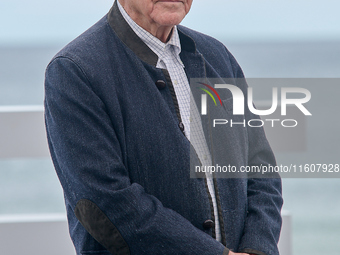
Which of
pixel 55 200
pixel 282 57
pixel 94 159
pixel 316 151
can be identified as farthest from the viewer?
pixel 282 57

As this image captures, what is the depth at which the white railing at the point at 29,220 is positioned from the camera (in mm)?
1594

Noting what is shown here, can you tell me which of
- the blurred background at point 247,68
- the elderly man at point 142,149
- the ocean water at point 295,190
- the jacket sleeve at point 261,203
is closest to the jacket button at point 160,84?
the elderly man at point 142,149

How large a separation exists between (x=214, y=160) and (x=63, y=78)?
40 cm

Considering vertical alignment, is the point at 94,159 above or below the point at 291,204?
above

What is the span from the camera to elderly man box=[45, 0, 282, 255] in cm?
100

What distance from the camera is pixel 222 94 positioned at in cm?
126

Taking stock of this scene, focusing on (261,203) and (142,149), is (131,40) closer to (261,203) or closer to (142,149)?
(142,149)

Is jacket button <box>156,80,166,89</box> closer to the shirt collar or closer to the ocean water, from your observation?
the shirt collar

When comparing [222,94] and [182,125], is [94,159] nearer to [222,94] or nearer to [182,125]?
[182,125]

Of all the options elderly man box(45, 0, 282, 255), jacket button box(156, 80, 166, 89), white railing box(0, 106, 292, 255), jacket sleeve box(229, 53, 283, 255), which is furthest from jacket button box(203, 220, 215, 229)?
white railing box(0, 106, 292, 255)

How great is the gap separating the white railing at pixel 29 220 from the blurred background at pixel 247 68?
0.19ft

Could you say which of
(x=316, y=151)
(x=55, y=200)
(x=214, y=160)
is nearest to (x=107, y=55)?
(x=214, y=160)

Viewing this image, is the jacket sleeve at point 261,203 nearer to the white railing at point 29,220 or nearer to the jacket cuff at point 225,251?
the jacket cuff at point 225,251

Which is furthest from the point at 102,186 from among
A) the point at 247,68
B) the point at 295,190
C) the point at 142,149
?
the point at 247,68
